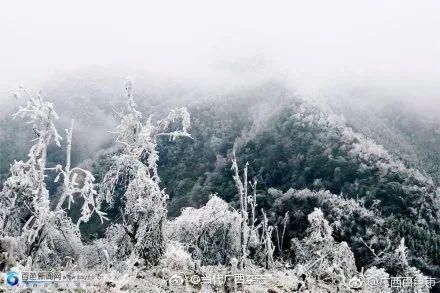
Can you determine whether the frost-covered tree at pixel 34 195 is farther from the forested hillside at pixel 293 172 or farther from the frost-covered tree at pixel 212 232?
the forested hillside at pixel 293 172

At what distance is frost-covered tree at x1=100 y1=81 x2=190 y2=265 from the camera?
20422 mm

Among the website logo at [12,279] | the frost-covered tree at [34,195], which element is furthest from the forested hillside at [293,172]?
the website logo at [12,279]

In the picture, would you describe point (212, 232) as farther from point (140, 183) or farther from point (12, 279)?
point (12, 279)

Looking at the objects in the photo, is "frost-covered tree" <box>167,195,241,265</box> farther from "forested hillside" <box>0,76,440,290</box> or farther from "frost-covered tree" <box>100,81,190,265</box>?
"forested hillside" <box>0,76,440,290</box>

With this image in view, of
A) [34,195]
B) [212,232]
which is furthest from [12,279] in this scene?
[212,232]

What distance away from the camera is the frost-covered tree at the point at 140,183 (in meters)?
20.4

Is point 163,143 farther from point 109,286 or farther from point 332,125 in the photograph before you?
point 109,286

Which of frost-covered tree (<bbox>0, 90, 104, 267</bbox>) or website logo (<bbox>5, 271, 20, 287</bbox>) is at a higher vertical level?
frost-covered tree (<bbox>0, 90, 104, 267</bbox>)

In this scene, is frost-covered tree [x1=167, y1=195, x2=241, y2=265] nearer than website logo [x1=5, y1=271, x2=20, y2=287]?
No

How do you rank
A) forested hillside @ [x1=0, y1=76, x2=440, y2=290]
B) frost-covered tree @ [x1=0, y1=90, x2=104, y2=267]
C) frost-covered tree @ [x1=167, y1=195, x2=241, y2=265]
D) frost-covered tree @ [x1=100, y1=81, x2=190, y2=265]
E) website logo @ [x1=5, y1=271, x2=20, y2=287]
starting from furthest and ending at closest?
forested hillside @ [x1=0, y1=76, x2=440, y2=290], frost-covered tree @ [x1=167, y1=195, x2=241, y2=265], frost-covered tree @ [x1=100, y1=81, x2=190, y2=265], frost-covered tree @ [x1=0, y1=90, x2=104, y2=267], website logo @ [x1=5, y1=271, x2=20, y2=287]

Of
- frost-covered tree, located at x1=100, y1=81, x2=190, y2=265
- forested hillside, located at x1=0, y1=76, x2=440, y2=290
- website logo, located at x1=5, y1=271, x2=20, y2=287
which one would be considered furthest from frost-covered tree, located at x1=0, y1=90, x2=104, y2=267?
forested hillside, located at x1=0, y1=76, x2=440, y2=290

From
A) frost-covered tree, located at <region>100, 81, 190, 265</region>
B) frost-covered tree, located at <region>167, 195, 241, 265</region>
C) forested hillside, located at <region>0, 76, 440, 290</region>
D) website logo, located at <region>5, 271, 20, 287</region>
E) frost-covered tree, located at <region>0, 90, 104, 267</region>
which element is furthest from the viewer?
forested hillside, located at <region>0, 76, 440, 290</region>

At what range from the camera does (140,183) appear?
20359mm

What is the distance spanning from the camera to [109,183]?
21.1 m
